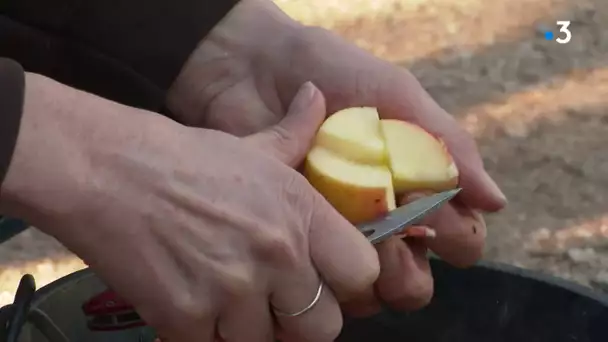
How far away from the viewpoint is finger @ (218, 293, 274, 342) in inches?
19.0

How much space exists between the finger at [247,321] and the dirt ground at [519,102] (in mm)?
552

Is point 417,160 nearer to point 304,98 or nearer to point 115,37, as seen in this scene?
point 304,98

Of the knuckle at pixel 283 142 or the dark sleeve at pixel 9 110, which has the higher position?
the dark sleeve at pixel 9 110

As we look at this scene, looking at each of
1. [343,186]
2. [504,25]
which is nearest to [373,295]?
[343,186]

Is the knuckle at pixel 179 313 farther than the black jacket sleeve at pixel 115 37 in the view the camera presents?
No

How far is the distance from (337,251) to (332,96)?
0.56ft

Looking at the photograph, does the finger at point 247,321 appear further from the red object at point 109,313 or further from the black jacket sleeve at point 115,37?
the black jacket sleeve at point 115,37

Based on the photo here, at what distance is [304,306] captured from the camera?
19.3 inches

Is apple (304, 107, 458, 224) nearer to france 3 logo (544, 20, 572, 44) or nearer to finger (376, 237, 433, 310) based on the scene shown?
finger (376, 237, 433, 310)

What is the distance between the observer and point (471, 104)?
4.05 feet

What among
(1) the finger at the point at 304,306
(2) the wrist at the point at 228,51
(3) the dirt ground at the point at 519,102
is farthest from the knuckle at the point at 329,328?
(3) the dirt ground at the point at 519,102

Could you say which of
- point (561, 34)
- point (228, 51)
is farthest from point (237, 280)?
point (561, 34)

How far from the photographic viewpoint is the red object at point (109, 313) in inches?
23.4

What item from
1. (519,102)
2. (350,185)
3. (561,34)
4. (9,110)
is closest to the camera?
(9,110)
